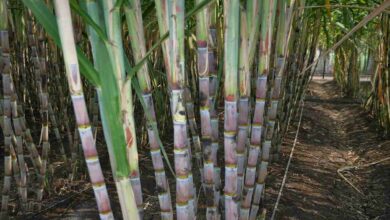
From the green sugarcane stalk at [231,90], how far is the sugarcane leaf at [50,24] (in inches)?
10.7

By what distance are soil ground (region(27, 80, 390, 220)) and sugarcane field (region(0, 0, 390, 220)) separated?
1cm

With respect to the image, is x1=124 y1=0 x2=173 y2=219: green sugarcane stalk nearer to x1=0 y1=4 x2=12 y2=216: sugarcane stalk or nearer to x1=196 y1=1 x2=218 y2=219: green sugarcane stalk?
x1=196 y1=1 x2=218 y2=219: green sugarcane stalk

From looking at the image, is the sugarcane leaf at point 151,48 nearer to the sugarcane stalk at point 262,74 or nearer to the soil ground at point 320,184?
the sugarcane stalk at point 262,74

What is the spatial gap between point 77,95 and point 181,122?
0.22 m

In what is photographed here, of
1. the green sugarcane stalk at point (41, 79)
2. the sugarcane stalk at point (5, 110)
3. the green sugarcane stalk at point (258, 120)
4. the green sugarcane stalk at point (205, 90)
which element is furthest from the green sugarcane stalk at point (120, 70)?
the green sugarcane stalk at point (41, 79)

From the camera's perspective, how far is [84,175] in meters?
2.37

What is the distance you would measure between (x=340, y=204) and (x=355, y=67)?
16.0 feet

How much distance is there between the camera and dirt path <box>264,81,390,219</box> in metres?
2.06

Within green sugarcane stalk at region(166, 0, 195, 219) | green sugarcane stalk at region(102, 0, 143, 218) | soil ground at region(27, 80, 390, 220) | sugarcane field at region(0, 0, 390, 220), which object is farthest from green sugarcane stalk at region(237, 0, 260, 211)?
soil ground at region(27, 80, 390, 220)

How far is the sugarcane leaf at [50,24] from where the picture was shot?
0.72 meters

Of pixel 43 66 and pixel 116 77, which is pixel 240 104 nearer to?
pixel 116 77

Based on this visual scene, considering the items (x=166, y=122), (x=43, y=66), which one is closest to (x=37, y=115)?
(x=166, y=122)

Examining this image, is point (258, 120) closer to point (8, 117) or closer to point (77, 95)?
point (77, 95)

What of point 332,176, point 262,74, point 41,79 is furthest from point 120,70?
point 332,176
